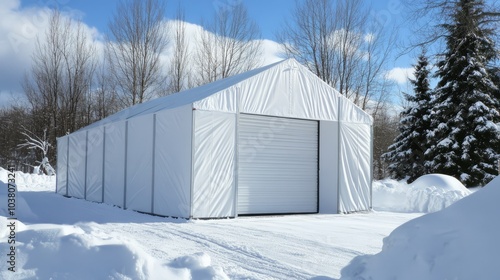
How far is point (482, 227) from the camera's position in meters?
3.89

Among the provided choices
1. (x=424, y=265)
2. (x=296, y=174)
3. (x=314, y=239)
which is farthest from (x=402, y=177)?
(x=424, y=265)

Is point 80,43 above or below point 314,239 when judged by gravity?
above

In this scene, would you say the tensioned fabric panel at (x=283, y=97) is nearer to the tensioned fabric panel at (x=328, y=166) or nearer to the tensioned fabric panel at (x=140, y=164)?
the tensioned fabric panel at (x=328, y=166)

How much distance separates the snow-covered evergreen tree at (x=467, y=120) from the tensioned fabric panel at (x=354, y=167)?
1154 centimetres

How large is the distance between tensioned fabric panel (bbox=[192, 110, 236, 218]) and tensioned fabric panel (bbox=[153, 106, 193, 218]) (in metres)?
0.20

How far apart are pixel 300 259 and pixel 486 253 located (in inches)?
118

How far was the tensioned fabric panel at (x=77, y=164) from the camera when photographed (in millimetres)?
17094

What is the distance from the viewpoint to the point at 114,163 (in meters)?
14.1

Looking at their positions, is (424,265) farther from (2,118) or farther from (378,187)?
(2,118)

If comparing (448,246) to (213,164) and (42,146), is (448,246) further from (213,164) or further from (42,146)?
(42,146)

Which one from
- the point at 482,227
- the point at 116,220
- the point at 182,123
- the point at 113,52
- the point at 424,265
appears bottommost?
the point at 116,220

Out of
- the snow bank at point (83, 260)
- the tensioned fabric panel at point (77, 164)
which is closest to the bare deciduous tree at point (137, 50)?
the tensioned fabric panel at point (77, 164)

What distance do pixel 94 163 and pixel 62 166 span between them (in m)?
4.65

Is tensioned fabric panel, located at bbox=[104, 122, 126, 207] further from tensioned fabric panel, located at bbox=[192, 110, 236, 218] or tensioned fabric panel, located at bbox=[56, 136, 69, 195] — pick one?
tensioned fabric panel, located at bbox=[56, 136, 69, 195]
